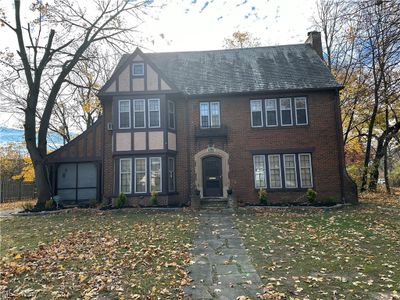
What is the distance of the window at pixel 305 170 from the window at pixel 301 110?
1896mm

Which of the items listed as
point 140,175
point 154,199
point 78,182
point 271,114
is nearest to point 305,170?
point 271,114

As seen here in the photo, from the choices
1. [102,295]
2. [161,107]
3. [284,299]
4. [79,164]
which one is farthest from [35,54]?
[284,299]

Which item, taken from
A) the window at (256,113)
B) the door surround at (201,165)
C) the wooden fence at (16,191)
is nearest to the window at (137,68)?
the door surround at (201,165)

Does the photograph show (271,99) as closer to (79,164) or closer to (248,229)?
(248,229)

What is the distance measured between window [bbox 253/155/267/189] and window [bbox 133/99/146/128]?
6.62 meters

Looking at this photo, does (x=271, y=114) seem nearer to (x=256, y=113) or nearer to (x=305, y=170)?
(x=256, y=113)

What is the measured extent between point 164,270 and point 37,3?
17188 millimetres

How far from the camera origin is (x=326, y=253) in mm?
7496

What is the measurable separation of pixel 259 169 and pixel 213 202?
3.23 m

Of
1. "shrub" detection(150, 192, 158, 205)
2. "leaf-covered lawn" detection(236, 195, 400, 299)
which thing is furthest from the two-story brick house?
"leaf-covered lawn" detection(236, 195, 400, 299)

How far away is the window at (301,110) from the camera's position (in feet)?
56.5

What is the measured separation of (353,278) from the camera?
18.9ft

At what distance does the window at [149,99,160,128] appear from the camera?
16859mm

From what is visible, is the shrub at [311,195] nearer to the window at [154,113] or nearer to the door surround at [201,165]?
the door surround at [201,165]
